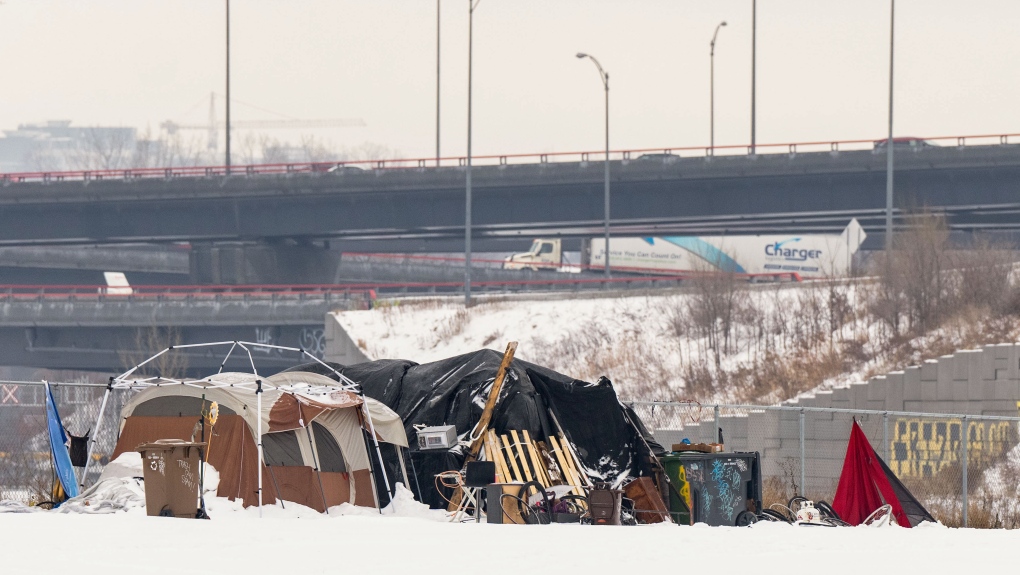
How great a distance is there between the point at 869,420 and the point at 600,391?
1347 centimetres

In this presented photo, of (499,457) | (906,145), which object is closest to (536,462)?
(499,457)

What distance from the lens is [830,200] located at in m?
62.4

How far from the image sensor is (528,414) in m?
20.9

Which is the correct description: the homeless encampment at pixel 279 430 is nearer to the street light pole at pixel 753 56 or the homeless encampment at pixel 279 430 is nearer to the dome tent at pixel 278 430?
the dome tent at pixel 278 430

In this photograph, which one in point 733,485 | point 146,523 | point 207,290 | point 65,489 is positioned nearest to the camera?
point 146,523

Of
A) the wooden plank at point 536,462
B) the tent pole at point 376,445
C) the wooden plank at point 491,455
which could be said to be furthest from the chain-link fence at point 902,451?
the tent pole at point 376,445

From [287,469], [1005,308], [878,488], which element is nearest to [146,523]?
[287,469]

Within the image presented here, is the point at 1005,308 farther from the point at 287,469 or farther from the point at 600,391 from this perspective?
the point at 287,469

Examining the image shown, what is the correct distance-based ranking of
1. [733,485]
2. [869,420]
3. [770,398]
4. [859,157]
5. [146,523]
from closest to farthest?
[146,523] < [733,485] < [869,420] < [770,398] < [859,157]

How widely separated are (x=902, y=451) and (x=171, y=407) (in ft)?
56.6

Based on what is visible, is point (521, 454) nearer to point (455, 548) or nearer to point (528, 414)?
point (528, 414)

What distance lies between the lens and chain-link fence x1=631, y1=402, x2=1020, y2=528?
86.2ft

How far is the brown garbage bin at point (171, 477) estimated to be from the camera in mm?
16969

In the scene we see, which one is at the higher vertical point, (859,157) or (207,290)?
(859,157)
